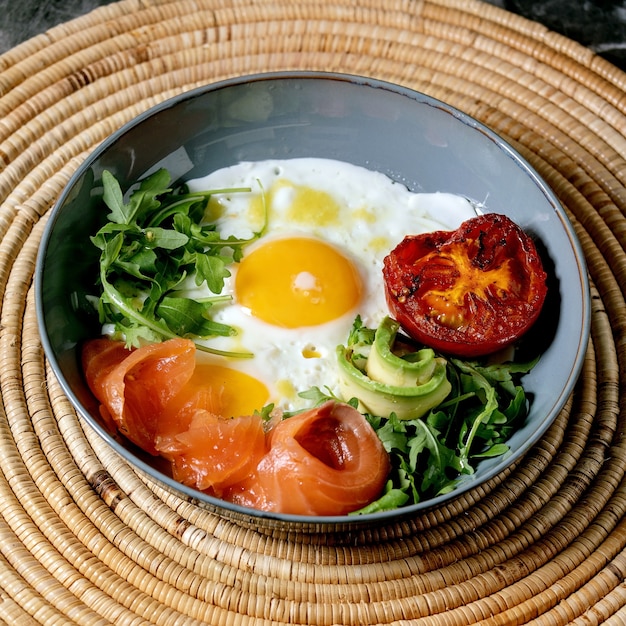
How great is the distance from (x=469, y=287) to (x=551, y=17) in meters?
2.98

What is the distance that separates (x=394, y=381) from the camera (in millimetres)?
2793

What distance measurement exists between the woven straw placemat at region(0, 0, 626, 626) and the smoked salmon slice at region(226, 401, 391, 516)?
0.72ft

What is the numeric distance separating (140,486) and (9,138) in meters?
1.73

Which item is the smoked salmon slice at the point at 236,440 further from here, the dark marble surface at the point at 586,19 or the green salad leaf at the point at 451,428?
the dark marble surface at the point at 586,19

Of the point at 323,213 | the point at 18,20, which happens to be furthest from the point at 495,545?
the point at 18,20

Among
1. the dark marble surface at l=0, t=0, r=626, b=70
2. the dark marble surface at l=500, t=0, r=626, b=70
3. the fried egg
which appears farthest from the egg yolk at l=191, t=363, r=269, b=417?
the dark marble surface at l=500, t=0, r=626, b=70

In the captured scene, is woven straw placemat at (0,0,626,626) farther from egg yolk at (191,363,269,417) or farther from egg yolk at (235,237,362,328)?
egg yolk at (235,237,362,328)

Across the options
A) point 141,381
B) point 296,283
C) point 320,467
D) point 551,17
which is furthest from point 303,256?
point 551,17

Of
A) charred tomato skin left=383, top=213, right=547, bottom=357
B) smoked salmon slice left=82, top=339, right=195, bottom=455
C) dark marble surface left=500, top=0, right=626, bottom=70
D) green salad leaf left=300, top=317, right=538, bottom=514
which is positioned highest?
dark marble surface left=500, top=0, right=626, bottom=70

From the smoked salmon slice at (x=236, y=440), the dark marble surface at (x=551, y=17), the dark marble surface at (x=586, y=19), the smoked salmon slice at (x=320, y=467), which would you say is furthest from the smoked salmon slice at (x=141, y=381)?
the dark marble surface at (x=586, y=19)

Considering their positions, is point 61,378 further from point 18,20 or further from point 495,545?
point 18,20

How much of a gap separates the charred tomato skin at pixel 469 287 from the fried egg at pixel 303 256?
0.71 ft

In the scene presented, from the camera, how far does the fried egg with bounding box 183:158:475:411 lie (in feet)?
9.95

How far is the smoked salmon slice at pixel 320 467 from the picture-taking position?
2.56m
